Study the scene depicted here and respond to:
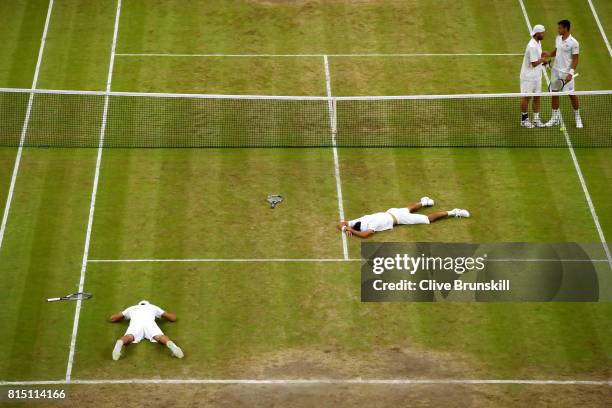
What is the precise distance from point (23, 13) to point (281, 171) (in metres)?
11.3

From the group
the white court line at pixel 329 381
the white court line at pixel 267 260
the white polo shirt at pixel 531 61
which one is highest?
the white polo shirt at pixel 531 61

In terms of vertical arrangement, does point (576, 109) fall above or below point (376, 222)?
above

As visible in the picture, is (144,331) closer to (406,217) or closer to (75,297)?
(75,297)

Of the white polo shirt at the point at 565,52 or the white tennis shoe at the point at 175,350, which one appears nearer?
the white tennis shoe at the point at 175,350

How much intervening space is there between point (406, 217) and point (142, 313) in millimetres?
6528

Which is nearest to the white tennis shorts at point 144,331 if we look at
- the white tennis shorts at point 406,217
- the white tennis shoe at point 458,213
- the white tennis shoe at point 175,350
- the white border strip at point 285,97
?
the white tennis shoe at point 175,350

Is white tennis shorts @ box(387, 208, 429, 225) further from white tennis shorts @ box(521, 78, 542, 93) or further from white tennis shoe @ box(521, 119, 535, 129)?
white tennis shorts @ box(521, 78, 542, 93)

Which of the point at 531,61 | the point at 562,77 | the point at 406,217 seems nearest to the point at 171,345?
the point at 406,217

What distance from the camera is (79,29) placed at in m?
38.2

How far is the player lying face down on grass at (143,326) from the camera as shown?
2597cm

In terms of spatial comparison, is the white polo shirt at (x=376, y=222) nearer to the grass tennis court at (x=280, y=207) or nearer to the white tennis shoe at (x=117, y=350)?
the grass tennis court at (x=280, y=207)

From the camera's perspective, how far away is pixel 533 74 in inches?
1323

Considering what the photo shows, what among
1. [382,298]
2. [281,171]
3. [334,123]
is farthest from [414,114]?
[382,298]

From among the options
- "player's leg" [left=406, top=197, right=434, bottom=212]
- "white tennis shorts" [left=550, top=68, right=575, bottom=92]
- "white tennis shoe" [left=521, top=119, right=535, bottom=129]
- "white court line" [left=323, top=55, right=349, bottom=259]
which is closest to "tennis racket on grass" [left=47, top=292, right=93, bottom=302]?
"white court line" [left=323, top=55, right=349, bottom=259]
